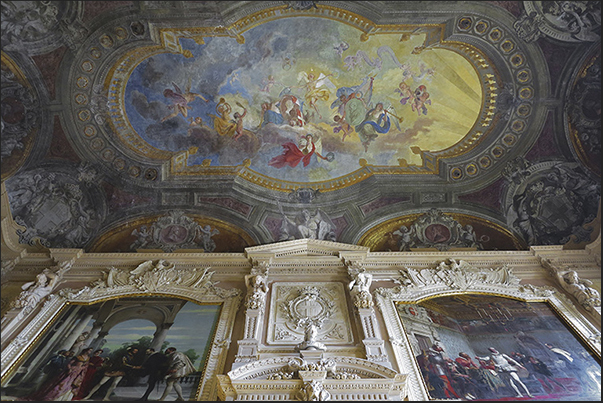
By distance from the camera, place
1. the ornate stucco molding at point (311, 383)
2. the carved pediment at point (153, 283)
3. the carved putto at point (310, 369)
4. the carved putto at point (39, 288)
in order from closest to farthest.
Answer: the ornate stucco molding at point (311, 383), the carved putto at point (310, 369), the carved putto at point (39, 288), the carved pediment at point (153, 283)

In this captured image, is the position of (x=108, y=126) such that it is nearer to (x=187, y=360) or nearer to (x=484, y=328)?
(x=187, y=360)

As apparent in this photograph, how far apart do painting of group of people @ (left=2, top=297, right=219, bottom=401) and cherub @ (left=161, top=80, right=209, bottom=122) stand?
16.4 ft

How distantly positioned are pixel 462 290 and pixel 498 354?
175 cm

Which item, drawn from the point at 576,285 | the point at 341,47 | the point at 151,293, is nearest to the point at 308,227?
the point at 151,293

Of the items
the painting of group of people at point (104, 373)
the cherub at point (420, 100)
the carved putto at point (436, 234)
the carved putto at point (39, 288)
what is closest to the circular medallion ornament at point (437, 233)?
the carved putto at point (436, 234)

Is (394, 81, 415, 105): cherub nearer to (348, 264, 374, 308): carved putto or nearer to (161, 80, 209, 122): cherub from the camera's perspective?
(348, 264, 374, 308): carved putto

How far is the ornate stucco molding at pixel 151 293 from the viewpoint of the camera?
8.24 metres

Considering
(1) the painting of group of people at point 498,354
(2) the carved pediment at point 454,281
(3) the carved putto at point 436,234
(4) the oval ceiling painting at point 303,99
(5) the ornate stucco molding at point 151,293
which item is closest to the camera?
(1) the painting of group of people at point 498,354

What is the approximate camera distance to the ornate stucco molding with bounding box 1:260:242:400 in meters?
8.24

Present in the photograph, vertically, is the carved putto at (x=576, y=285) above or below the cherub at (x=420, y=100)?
below

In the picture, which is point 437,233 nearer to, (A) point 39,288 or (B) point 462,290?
(B) point 462,290

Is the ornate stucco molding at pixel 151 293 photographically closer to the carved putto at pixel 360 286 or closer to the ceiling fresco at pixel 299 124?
the ceiling fresco at pixel 299 124

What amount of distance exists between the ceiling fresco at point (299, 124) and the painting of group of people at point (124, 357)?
8.09 ft

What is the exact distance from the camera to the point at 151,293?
9.50m
